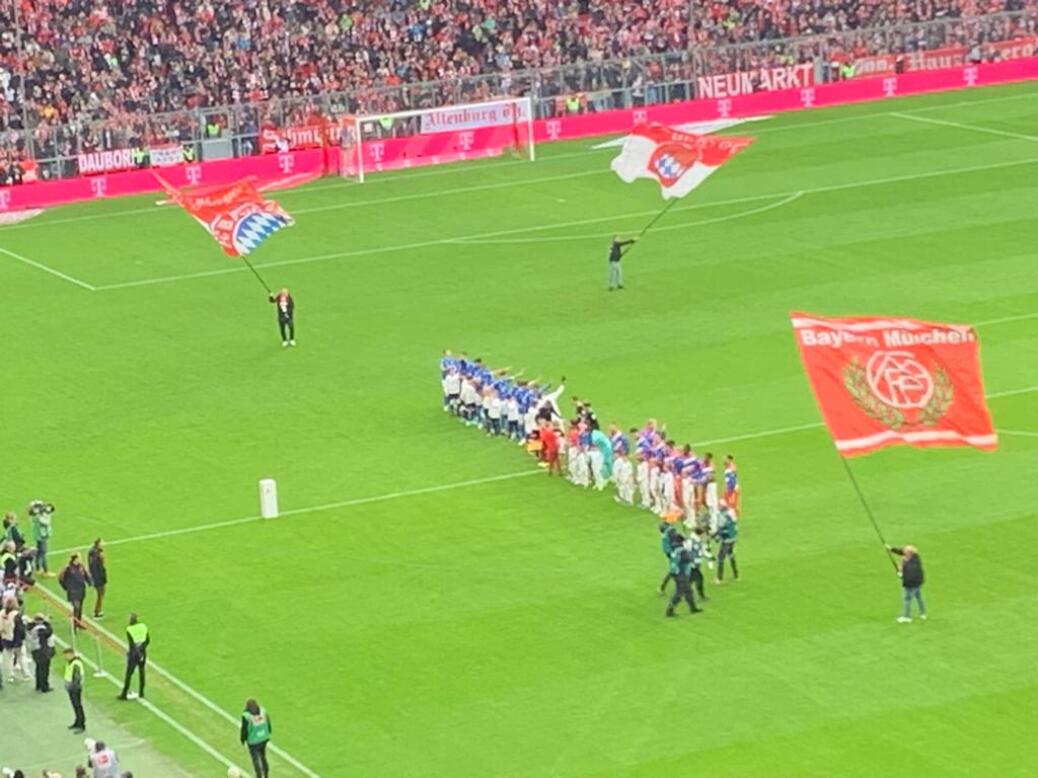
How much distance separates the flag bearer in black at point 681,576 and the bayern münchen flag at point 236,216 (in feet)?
71.6

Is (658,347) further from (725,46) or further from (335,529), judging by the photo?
(725,46)

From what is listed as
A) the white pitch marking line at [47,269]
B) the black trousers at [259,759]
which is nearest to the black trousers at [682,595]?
the black trousers at [259,759]

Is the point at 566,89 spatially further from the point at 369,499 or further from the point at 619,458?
the point at 619,458

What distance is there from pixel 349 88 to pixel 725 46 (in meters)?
13.1

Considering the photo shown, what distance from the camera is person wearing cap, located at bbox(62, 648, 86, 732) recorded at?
1490 inches

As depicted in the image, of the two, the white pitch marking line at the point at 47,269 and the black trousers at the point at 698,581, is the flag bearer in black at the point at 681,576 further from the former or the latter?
the white pitch marking line at the point at 47,269

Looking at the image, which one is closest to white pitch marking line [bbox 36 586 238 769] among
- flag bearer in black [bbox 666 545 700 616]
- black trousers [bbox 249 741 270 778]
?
black trousers [bbox 249 741 270 778]

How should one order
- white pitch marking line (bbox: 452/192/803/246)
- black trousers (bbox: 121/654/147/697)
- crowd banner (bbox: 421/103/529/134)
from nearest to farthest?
black trousers (bbox: 121/654/147/697) → white pitch marking line (bbox: 452/192/803/246) → crowd banner (bbox: 421/103/529/134)

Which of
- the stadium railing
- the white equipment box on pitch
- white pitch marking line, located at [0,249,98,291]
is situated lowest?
the white equipment box on pitch

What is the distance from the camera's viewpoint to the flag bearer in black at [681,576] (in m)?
40.7

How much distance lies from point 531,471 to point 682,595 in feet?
29.6

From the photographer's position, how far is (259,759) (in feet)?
116

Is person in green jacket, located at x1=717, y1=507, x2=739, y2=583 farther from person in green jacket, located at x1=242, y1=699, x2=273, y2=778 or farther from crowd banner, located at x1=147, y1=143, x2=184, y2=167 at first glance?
crowd banner, located at x1=147, y1=143, x2=184, y2=167

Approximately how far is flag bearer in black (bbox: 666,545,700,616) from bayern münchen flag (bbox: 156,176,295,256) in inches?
859
